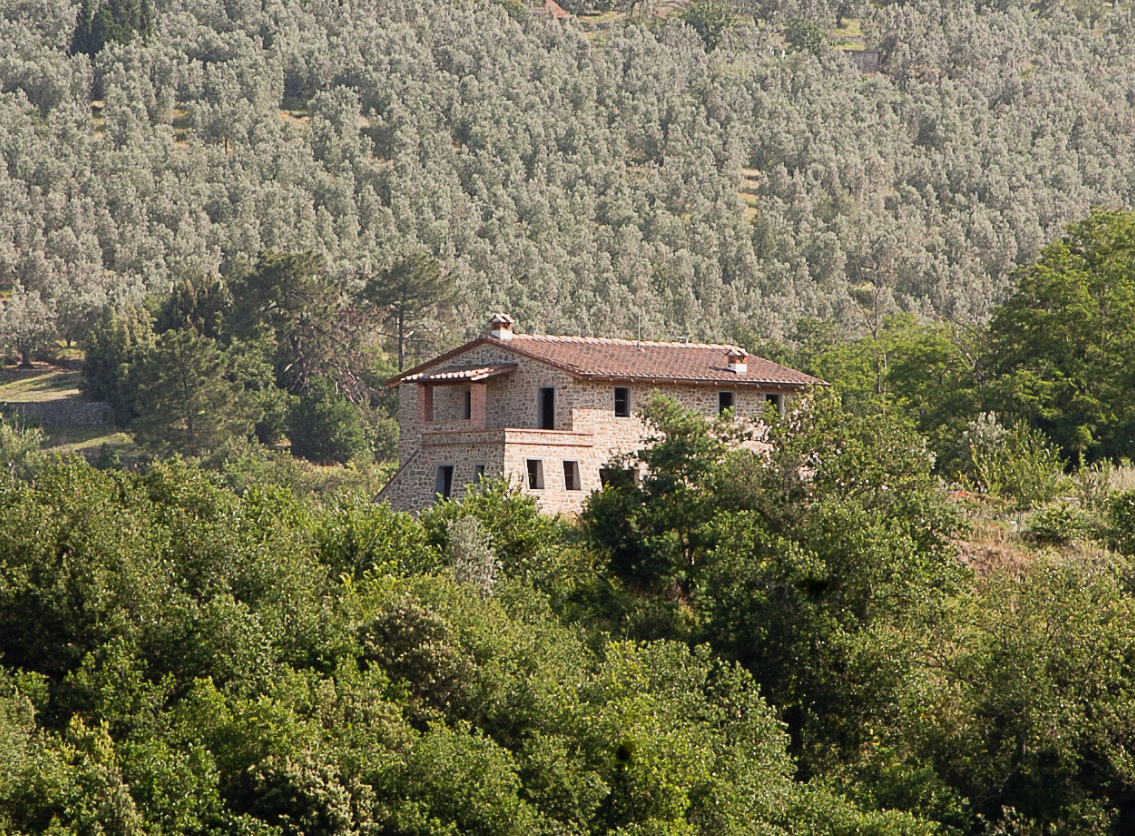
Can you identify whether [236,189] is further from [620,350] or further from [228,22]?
[620,350]

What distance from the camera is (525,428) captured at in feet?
171

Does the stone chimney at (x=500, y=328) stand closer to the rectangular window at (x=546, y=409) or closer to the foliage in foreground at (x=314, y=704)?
the rectangular window at (x=546, y=409)

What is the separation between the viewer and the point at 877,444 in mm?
47250

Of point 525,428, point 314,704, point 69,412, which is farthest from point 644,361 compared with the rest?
point 69,412

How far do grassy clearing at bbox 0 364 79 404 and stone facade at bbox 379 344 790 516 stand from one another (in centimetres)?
5705

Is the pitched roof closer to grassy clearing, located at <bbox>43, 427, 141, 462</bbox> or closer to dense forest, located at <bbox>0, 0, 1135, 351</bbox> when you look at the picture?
grassy clearing, located at <bbox>43, 427, 141, 462</bbox>

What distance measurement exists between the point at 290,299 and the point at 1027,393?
2110 inches

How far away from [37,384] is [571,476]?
67.2m

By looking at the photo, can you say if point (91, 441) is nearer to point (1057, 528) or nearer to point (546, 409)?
point (546, 409)

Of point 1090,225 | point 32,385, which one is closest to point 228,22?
point 32,385

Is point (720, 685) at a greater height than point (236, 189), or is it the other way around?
point (236, 189)

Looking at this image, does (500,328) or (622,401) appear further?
(500,328)

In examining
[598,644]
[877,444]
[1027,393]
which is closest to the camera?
[598,644]

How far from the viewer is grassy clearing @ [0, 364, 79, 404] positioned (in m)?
106
